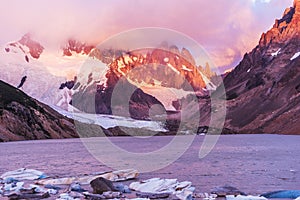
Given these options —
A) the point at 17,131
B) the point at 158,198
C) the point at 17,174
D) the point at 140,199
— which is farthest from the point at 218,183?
the point at 17,131

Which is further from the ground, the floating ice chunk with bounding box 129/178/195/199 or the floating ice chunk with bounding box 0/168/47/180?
the floating ice chunk with bounding box 0/168/47/180

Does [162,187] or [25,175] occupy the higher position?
[25,175]

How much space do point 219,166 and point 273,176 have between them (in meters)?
11.9

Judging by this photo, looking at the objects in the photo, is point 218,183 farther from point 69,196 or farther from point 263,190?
point 69,196

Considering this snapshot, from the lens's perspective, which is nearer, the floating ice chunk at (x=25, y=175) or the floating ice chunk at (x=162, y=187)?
the floating ice chunk at (x=162, y=187)

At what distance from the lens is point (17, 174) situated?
152 feet

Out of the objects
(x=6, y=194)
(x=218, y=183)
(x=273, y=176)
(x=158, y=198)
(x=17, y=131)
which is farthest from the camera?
(x=17, y=131)

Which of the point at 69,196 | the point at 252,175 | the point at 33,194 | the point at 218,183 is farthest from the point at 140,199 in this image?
the point at 252,175

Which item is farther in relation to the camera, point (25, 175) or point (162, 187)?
point (25, 175)

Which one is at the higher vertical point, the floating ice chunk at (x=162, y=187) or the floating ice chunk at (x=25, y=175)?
the floating ice chunk at (x=25, y=175)

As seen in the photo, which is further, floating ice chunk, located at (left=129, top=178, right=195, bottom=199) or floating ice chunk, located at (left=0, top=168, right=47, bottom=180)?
floating ice chunk, located at (left=0, top=168, right=47, bottom=180)

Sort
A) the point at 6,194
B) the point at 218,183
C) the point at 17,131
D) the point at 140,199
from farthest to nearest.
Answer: the point at 17,131 → the point at 218,183 → the point at 6,194 → the point at 140,199

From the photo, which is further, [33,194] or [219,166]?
[219,166]

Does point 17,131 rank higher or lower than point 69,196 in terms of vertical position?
higher
